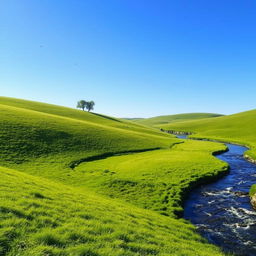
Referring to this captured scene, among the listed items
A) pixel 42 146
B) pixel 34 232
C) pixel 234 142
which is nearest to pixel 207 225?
pixel 34 232

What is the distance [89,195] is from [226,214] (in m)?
14.0

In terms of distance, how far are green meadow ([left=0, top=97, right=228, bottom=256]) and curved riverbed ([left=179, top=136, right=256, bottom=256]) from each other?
145 centimetres

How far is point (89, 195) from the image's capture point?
18.2 m

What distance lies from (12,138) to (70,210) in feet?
103

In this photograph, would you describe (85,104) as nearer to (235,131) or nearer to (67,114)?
(67,114)

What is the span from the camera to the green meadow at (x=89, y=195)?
807cm

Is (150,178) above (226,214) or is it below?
above

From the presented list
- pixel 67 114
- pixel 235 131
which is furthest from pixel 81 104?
pixel 235 131

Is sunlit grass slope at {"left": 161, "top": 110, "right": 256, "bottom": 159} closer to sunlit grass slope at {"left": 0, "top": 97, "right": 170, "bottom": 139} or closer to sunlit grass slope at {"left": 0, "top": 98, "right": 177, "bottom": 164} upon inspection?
sunlit grass slope at {"left": 0, "top": 98, "right": 177, "bottom": 164}

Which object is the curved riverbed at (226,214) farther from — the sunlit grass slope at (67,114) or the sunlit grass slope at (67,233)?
the sunlit grass slope at (67,114)

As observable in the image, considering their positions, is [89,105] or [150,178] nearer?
[150,178]

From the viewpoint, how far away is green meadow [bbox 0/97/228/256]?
26.5 feet

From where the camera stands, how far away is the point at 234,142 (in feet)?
262

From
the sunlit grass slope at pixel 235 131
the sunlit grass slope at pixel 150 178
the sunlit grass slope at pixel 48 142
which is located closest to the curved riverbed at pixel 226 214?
the sunlit grass slope at pixel 150 178
